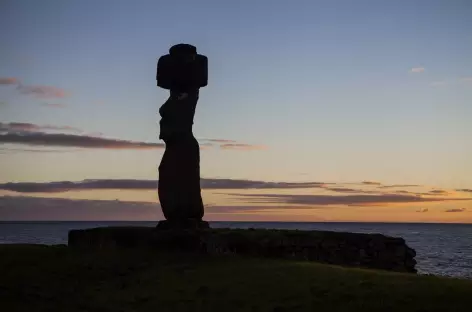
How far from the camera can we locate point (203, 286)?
16.7 meters

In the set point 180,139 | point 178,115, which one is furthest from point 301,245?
point 178,115

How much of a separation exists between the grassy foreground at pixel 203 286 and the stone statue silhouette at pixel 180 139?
284cm

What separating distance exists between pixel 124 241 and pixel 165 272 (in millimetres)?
4708

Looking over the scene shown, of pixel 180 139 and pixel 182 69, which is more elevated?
pixel 182 69

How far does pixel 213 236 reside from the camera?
839 inches

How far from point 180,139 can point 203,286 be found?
8.46 m

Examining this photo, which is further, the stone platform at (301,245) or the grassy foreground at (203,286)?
the stone platform at (301,245)

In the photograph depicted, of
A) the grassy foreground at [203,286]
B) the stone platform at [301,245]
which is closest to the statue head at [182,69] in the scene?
the stone platform at [301,245]

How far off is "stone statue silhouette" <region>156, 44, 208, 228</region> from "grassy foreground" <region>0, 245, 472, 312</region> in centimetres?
284

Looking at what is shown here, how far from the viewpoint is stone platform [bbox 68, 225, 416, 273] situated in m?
21.2

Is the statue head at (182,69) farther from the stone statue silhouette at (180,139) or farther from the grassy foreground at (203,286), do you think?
the grassy foreground at (203,286)

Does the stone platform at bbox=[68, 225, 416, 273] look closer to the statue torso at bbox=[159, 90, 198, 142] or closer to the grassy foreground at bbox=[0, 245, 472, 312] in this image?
the grassy foreground at bbox=[0, 245, 472, 312]

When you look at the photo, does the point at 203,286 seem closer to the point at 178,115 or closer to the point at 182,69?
the point at 178,115

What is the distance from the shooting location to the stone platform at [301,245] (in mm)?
21234
